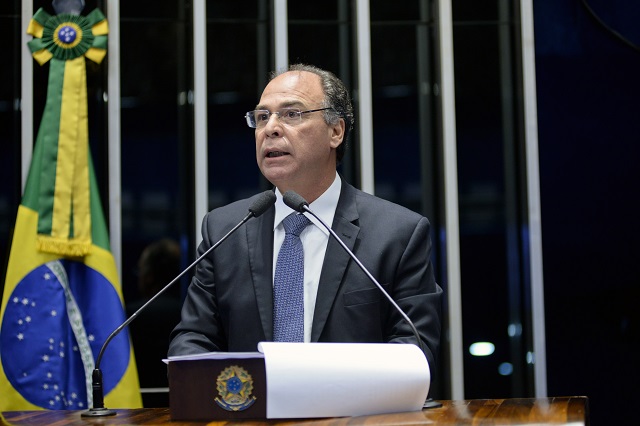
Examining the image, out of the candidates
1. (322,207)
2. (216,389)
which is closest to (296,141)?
(322,207)

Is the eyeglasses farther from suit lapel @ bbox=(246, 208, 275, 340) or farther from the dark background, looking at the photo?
the dark background

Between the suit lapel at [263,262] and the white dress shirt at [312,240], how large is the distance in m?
0.02

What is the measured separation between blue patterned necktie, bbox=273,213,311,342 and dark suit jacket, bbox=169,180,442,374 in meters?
0.03

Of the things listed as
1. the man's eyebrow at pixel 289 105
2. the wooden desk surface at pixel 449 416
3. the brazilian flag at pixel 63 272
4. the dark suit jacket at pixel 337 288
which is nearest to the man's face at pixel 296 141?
the man's eyebrow at pixel 289 105

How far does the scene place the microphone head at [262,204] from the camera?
2.20 m

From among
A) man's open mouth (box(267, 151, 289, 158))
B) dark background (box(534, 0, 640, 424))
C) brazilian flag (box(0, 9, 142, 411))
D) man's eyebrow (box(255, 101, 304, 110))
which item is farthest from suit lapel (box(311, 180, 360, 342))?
dark background (box(534, 0, 640, 424))

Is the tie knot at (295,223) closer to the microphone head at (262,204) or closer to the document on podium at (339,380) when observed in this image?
the microphone head at (262,204)

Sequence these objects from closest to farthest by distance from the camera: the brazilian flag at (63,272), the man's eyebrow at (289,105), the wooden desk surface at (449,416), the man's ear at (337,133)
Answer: the wooden desk surface at (449,416) → the man's eyebrow at (289,105) → the man's ear at (337,133) → the brazilian flag at (63,272)

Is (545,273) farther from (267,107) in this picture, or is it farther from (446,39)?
(267,107)

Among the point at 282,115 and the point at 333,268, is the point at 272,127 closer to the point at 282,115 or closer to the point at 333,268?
the point at 282,115

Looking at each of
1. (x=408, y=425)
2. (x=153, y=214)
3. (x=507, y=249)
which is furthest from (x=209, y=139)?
(x=408, y=425)

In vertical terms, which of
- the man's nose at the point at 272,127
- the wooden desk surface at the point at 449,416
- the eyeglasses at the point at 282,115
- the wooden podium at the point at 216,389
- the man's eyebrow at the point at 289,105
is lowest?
the wooden desk surface at the point at 449,416

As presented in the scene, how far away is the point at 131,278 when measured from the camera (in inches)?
143

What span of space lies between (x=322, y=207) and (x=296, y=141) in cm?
19
